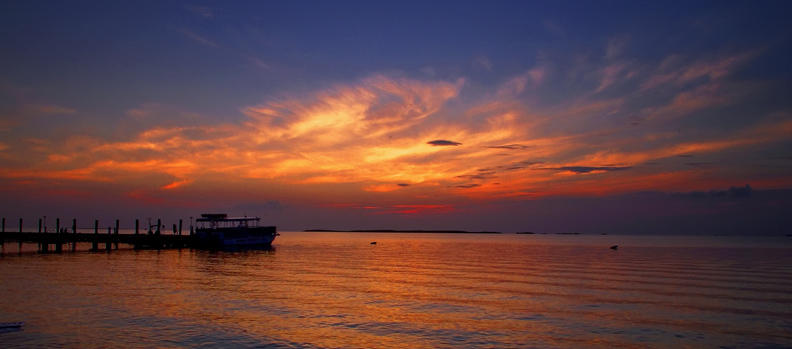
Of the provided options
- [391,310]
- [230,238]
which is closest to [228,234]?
[230,238]

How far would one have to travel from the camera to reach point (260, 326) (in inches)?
862

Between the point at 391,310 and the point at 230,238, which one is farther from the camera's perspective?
the point at 230,238

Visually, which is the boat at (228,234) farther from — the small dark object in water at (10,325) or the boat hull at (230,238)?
the small dark object in water at (10,325)

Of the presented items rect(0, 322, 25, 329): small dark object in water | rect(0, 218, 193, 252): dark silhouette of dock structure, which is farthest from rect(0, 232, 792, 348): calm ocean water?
rect(0, 218, 193, 252): dark silhouette of dock structure

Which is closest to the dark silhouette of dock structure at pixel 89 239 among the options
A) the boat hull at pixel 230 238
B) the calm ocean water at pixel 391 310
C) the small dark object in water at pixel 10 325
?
the boat hull at pixel 230 238

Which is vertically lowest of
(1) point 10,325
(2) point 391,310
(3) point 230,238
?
(2) point 391,310

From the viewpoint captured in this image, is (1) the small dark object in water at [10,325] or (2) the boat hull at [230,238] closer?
(1) the small dark object in water at [10,325]

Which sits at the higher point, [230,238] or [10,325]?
[230,238]

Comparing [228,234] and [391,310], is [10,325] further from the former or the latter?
[228,234]

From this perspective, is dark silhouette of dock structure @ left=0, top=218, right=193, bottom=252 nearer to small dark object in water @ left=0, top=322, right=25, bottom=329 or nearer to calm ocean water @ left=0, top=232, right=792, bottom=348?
calm ocean water @ left=0, top=232, right=792, bottom=348

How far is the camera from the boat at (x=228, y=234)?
8762 centimetres

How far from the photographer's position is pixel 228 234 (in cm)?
8919

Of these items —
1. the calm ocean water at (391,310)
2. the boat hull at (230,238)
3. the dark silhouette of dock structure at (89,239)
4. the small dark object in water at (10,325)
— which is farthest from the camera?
the boat hull at (230,238)

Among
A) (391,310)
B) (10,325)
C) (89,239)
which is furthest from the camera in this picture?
(89,239)
